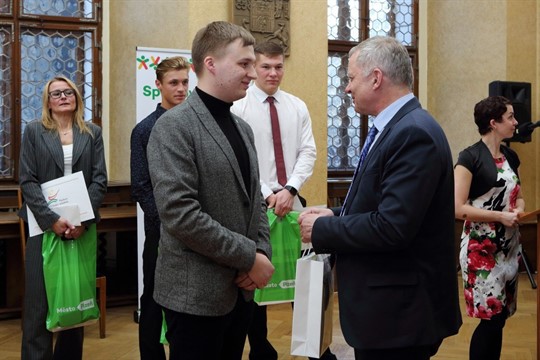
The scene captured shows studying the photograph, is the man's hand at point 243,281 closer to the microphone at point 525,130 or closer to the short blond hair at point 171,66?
the short blond hair at point 171,66

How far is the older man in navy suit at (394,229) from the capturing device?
208 centimetres

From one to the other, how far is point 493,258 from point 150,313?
169 centimetres

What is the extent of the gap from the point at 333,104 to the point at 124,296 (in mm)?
2933

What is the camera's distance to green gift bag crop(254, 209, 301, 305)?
12.2ft

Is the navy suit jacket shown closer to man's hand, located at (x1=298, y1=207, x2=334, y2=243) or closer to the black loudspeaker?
man's hand, located at (x1=298, y1=207, x2=334, y2=243)

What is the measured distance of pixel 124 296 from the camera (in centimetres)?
608

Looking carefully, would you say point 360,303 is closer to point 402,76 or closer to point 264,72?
point 402,76

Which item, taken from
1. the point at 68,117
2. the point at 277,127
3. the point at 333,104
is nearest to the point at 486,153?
the point at 277,127

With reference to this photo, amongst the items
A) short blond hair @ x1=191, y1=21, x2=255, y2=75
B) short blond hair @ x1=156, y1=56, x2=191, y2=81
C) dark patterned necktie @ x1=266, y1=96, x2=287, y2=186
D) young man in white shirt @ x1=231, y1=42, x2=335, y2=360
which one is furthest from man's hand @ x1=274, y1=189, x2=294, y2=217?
short blond hair @ x1=191, y1=21, x2=255, y2=75

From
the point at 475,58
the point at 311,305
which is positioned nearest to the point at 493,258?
the point at 311,305

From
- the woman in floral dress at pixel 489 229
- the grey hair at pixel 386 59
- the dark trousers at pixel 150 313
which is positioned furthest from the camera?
the woman in floral dress at pixel 489 229

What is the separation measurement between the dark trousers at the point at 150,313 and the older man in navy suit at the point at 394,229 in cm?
131

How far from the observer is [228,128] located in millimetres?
2424

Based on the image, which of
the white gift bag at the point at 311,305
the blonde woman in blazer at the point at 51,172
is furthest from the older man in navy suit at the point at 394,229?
the blonde woman in blazer at the point at 51,172
